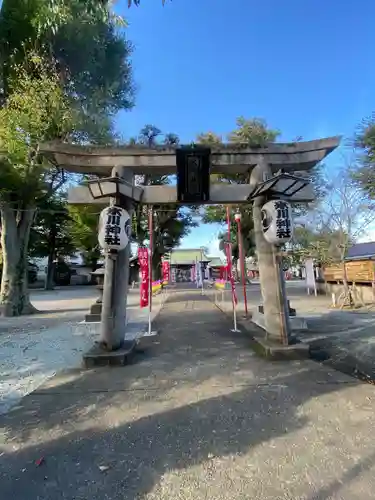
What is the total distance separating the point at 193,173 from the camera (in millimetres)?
5477

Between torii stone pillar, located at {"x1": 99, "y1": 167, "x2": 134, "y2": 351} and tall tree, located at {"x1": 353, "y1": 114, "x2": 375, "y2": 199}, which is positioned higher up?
tall tree, located at {"x1": 353, "y1": 114, "x2": 375, "y2": 199}

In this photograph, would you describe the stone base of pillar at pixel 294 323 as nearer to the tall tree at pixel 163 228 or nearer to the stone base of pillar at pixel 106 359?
the stone base of pillar at pixel 106 359

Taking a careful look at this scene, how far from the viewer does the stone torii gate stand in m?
5.30

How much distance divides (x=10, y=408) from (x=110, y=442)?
160cm

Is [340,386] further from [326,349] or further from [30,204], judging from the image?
[30,204]

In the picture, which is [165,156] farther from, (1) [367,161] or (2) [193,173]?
(1) [367,161]

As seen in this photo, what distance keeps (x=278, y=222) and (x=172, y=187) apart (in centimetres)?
204

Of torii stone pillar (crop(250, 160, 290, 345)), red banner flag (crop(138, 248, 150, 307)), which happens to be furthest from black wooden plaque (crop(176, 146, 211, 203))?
red banner flag (crop(138, 248, 150, 307))

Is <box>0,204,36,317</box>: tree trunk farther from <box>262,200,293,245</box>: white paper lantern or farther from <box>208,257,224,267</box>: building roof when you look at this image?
<box>208,257,224,267</box>: building roof

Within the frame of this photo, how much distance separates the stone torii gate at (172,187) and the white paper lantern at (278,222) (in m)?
0.25

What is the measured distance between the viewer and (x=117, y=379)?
4359 millimetres

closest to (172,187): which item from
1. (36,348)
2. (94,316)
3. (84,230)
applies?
(36,348)

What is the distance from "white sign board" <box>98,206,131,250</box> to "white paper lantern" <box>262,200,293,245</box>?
8.07 ft

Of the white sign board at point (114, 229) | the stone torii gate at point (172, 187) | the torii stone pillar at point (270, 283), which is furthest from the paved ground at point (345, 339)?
the white sign board at point (114, 229)
